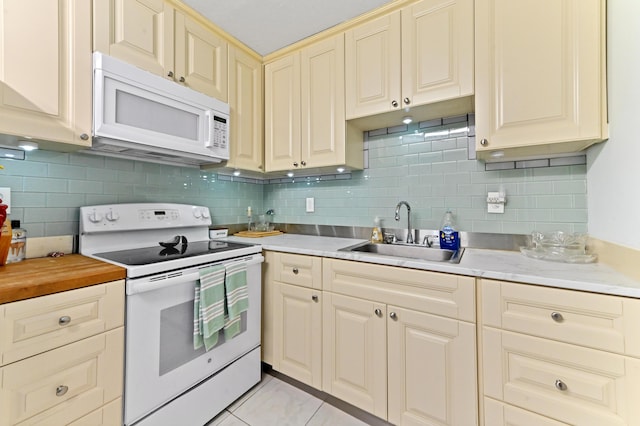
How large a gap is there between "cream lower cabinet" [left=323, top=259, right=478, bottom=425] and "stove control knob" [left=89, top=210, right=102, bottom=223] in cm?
130

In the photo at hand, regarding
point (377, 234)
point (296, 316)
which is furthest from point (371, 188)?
point (296, 316)

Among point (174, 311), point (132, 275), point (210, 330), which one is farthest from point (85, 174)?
point (210, 330)

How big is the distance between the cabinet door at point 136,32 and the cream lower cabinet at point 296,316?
1329mm

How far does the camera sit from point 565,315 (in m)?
0.94

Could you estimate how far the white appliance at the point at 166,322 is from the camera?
114 cm

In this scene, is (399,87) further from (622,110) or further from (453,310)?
(453,310)

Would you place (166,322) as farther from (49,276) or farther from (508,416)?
(508,416)

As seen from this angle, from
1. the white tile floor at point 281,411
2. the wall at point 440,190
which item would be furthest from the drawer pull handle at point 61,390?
the wall at point 440,190

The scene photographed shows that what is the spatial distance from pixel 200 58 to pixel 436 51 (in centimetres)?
147

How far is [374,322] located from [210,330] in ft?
2.78

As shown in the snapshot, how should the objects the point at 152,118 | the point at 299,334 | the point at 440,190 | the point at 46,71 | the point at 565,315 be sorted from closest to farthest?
the point at 565,315 < the point at 46,71 < the point at 152,118 < the point at 299,334 < the point at 440,190

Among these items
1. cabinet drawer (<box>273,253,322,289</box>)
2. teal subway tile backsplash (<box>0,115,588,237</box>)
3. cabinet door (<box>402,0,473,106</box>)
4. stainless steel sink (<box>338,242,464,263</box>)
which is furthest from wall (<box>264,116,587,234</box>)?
cabinet drawer (<box>273,253,322,289</box>)

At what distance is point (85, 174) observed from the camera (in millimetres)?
1504

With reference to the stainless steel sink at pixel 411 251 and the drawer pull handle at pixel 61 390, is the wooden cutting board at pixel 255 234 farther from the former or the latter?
the drawer pull handle at pixel 61 390
